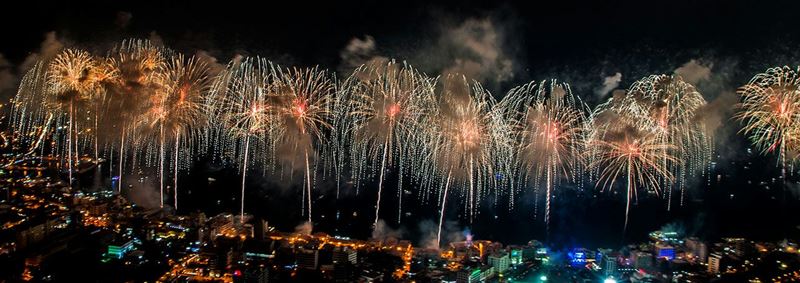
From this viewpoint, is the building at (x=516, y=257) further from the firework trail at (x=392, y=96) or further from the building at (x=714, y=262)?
the building at (x=714, y=262)

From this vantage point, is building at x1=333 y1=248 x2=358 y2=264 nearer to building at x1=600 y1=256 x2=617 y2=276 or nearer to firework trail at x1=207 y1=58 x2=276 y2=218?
firework trail at x1=207 y1=58 x2=276 y2=218

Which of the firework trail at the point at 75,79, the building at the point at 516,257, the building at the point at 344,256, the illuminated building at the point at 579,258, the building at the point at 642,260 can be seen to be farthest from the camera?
the firework trail at the point at 75,79

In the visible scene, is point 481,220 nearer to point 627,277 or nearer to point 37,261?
point 627,277

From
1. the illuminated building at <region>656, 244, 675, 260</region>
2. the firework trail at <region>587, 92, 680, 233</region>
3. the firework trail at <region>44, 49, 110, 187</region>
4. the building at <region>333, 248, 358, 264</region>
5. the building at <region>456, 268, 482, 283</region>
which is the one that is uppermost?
the firework trail at <region>44, 49, 110, 187</region>

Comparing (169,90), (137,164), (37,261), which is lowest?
(37,261)

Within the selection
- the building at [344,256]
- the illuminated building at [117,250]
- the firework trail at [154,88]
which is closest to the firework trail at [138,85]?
the firework trail at [154,88]

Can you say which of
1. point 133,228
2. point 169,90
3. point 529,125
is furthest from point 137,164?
point 529,125

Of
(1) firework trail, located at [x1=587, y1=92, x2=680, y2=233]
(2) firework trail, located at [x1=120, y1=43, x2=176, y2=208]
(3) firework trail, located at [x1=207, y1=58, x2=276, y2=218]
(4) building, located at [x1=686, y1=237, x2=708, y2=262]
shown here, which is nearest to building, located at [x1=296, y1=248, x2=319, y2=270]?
(3) firework trail, located at [x1=207, y1=58, x2=276, y2=218]
